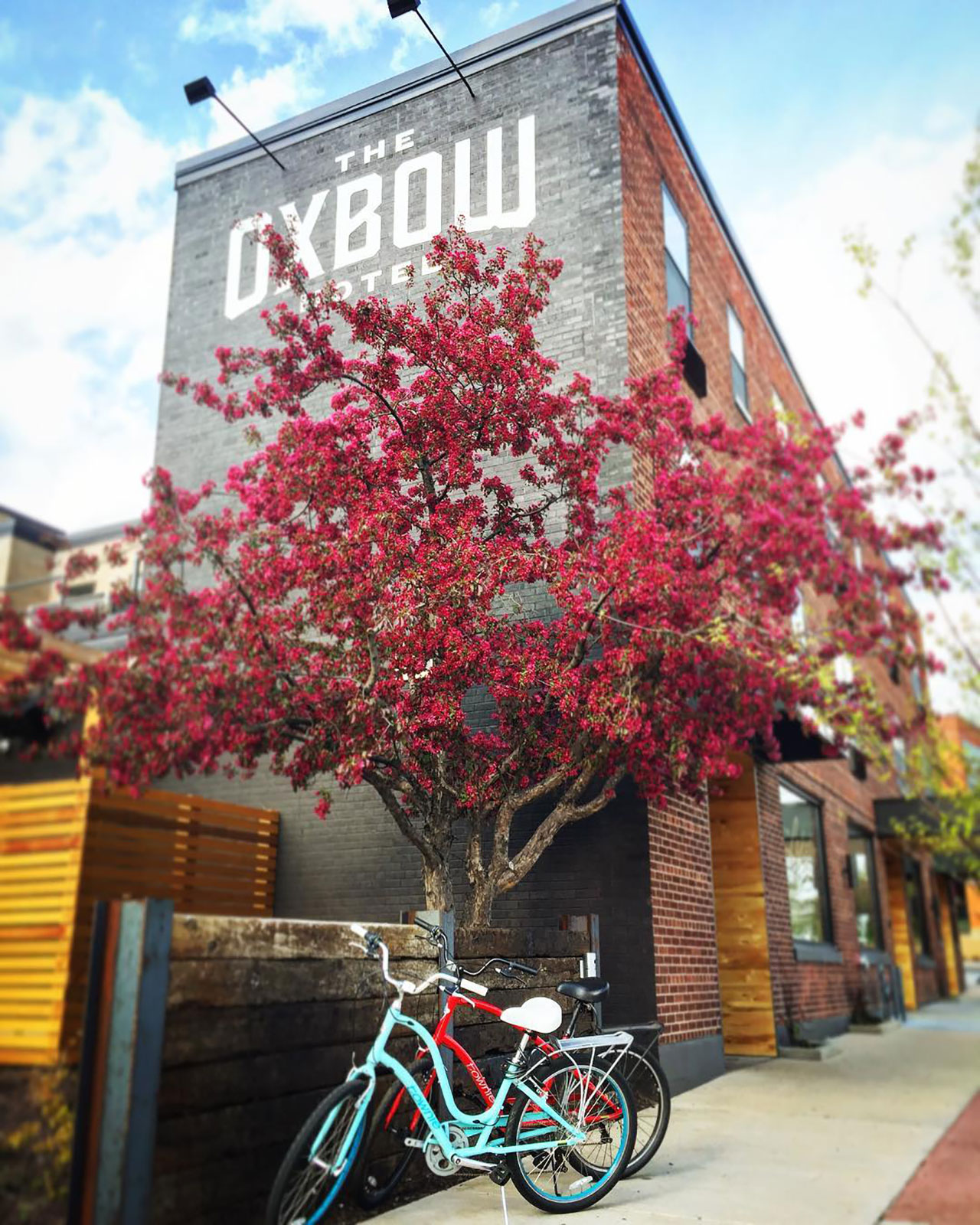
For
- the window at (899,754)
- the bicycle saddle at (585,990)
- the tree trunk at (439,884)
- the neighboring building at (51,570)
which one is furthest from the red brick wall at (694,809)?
the window at (899,754)

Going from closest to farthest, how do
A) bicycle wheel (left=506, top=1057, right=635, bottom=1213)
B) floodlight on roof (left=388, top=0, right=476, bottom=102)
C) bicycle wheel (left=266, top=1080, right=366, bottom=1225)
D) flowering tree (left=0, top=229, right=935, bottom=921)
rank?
1. bicycle wheel (left=266, top=1080, right=366, bottom=1225)
2. bicycle wheel (left=506, top=1057, right=635, bottom=1213)
3. flowering tree (left=0, top=229, right=935, bottom=921)
4. floodlight on roof (left=388, top=0, right=476, bottom=102)

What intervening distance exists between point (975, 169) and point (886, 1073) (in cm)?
845

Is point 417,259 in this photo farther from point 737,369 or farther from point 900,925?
point 900,925

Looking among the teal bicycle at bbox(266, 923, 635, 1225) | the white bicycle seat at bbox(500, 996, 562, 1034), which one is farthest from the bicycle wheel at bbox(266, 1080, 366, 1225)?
the white bicycle seat at bbox(500, 996, 562, 1034)

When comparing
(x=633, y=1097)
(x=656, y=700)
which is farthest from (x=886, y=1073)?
(x=633, y=1097)

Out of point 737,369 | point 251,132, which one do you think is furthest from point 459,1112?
point 737,369

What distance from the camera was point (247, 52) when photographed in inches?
430

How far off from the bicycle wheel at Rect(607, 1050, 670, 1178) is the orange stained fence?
2887mm

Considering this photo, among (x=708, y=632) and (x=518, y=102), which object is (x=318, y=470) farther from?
(x=518, y=102)

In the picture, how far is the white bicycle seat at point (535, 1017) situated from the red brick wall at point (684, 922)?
3456 mm

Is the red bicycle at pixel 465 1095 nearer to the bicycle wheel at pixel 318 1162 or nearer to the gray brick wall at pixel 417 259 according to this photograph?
the bicycle wheel at pixel 318 1162

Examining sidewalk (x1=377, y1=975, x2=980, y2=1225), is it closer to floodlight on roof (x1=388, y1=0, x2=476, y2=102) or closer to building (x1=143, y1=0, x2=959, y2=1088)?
building (x1=143, y1=0, x2=959, y2=1088)

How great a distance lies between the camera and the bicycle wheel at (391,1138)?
4750 millimetres

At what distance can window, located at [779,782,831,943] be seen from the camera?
1384 cm
